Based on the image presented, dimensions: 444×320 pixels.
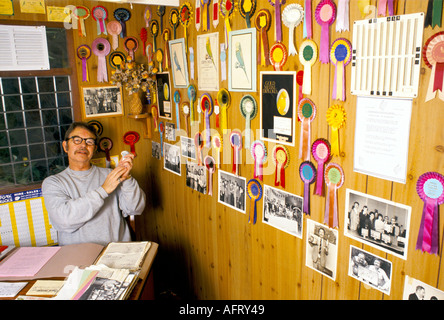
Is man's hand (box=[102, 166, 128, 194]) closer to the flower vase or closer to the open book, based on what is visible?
the open book

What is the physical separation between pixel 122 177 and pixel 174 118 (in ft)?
2.24

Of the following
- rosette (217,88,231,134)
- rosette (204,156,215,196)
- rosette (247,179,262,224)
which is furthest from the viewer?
rosette (204,156,215,196)

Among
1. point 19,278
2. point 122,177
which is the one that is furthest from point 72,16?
point 19,278

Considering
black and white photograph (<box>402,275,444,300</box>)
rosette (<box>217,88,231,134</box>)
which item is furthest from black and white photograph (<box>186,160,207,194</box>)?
black and white photograph (<box>402,275,444,300</box>)

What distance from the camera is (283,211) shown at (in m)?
2.05

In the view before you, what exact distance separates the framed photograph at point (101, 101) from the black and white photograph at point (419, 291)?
2.58m

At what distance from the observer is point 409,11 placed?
137 cm

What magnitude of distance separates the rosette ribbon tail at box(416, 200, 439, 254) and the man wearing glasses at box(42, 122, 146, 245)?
1791 mm

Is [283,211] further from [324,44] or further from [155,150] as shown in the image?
[155,150]

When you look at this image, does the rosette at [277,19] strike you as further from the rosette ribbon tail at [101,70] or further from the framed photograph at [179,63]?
the rosette ribbon tail at [101,70]

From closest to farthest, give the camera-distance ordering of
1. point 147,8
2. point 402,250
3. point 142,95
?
point 402,250 < point 147,8 < point 142,95

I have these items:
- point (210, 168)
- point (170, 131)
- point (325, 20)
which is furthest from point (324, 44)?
point (170, 131)

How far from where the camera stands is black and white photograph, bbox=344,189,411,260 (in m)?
1.50

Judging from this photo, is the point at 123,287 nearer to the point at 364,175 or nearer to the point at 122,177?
the point at 122,177
